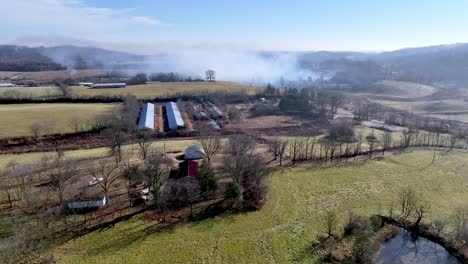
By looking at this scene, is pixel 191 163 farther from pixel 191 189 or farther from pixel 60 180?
pixel 60 180

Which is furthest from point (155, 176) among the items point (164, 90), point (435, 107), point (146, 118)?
point (435, 107)

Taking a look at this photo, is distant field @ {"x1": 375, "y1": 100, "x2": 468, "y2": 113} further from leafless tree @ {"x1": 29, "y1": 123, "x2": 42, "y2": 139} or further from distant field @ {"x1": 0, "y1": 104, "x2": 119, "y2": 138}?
leafless tree @ {"x1": 29, "y1": 123, "x2": 42, "y2": 139}

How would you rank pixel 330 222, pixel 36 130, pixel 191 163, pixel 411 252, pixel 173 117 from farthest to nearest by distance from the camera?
1. pixel 173 117
2. pixel 36 130
3. pixel 191 163
4. pixel 411 252
5. pixel 330 222

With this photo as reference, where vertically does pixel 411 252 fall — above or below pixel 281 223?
below

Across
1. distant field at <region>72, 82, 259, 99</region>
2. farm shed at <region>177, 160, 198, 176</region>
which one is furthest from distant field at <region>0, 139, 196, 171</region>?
distant field at <region>72, 82, 259, 99</region>

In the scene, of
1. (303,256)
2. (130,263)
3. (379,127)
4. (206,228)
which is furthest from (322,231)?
(379,127)

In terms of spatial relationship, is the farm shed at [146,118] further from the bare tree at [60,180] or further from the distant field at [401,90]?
the distant field at [401,90]

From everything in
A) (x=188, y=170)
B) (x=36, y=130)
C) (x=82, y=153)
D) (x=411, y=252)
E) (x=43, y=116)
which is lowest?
(x=411, y=252)
